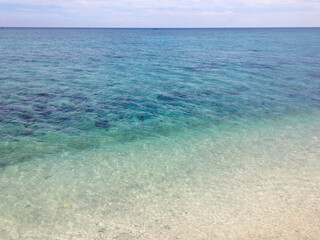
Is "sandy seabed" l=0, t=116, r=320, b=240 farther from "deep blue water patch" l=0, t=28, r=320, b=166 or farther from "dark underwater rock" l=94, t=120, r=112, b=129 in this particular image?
"dark underwater rock" l=94, t=120, r=112, b=129

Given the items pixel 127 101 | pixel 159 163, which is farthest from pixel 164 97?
pixel 159 163

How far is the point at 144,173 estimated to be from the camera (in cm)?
925

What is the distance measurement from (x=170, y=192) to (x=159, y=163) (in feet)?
6.59

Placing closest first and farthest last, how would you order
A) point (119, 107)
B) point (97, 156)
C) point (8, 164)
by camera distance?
point (8, 164)
point (97, 156)
point (119, 107)

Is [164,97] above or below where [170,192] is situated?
above

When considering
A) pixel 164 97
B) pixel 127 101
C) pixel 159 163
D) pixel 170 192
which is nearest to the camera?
pixel 170 192

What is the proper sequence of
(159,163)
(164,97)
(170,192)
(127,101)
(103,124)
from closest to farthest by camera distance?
(170,192), (159,163), (103,124), (127,101), (164,97)

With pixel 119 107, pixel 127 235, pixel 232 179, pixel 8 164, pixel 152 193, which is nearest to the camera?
pixel 127 235

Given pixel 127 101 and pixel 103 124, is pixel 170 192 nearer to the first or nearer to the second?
pixel 103 124

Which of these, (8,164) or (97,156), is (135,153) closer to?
(97,156)

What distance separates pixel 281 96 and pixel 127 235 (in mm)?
17043

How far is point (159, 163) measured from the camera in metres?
9.98

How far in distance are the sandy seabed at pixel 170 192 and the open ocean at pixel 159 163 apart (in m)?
0.04

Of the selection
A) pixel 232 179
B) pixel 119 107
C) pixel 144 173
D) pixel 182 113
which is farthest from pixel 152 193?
pixel 119 107
